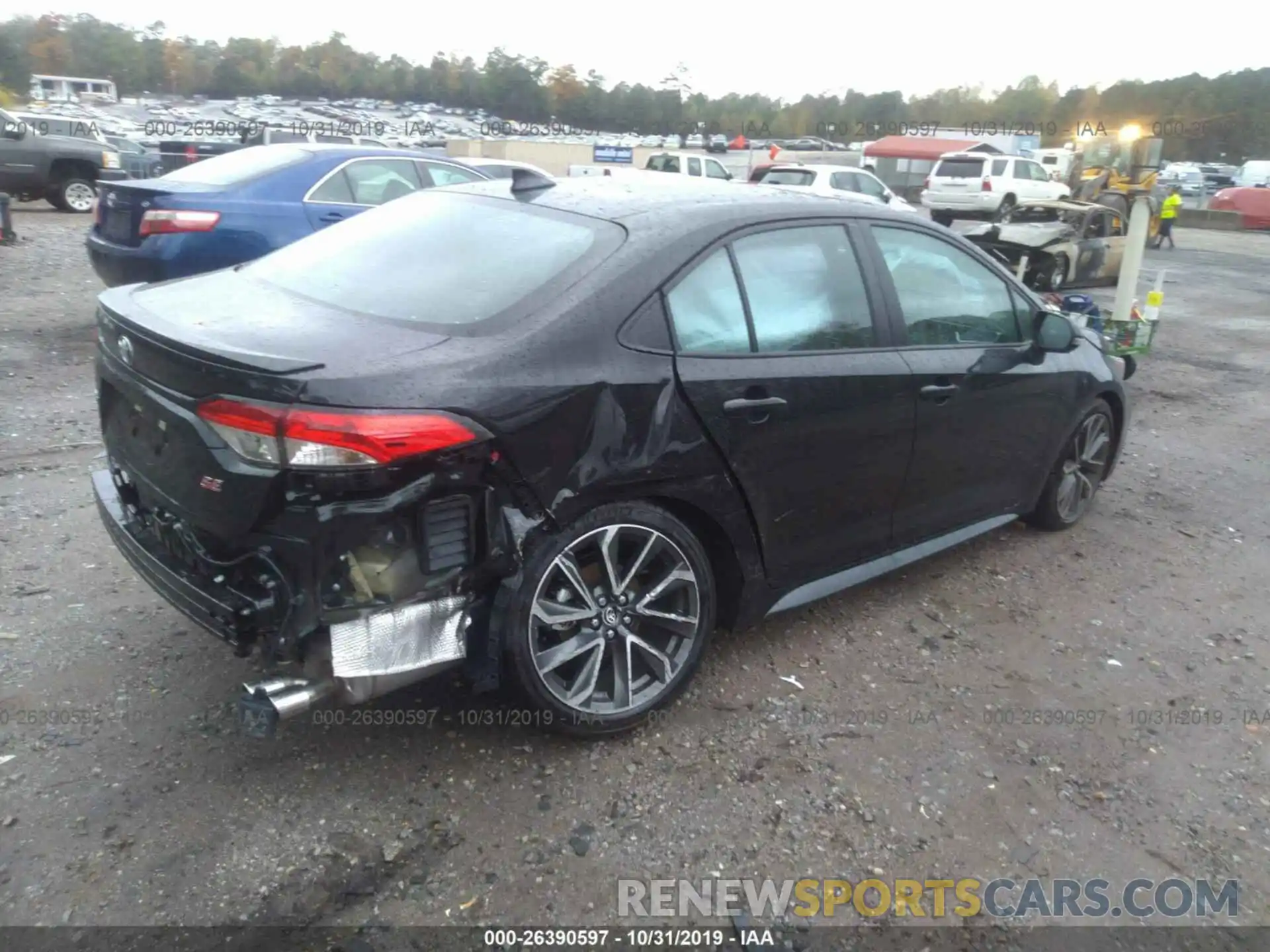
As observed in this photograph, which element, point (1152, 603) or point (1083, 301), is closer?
point (1152, 603)

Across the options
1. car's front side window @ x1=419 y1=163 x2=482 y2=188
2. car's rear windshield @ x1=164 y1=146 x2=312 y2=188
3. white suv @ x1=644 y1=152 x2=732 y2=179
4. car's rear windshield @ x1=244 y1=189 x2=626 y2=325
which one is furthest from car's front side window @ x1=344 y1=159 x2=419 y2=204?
white suv @ x1=644 y1=152 x2=732 y2=179

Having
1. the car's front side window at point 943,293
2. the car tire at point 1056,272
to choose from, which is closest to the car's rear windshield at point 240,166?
the car's front side window at point 943,293

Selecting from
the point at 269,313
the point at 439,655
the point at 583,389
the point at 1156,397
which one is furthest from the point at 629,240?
the point at 1156,397

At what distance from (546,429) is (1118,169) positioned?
12187 millimetres

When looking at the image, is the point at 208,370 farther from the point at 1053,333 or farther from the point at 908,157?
the point at 908,157

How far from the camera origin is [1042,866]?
2688mm

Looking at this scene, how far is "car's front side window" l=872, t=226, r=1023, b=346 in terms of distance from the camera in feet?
12.3

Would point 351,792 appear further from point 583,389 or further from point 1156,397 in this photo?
point 1156,397

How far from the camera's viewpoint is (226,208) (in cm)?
671

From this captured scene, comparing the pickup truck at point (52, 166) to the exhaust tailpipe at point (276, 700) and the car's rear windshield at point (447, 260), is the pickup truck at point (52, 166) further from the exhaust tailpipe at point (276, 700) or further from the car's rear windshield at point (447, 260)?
the exhaust tailpipe at point (276, 700)

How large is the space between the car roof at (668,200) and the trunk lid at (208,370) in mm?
918

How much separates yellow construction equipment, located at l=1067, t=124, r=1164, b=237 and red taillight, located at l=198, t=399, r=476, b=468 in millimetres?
9779

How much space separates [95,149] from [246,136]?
657 cm

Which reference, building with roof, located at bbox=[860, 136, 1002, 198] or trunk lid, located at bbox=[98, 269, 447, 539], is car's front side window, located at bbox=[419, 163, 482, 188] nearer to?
trunk lid, located at bbox=[98, 269, 447, 539]
